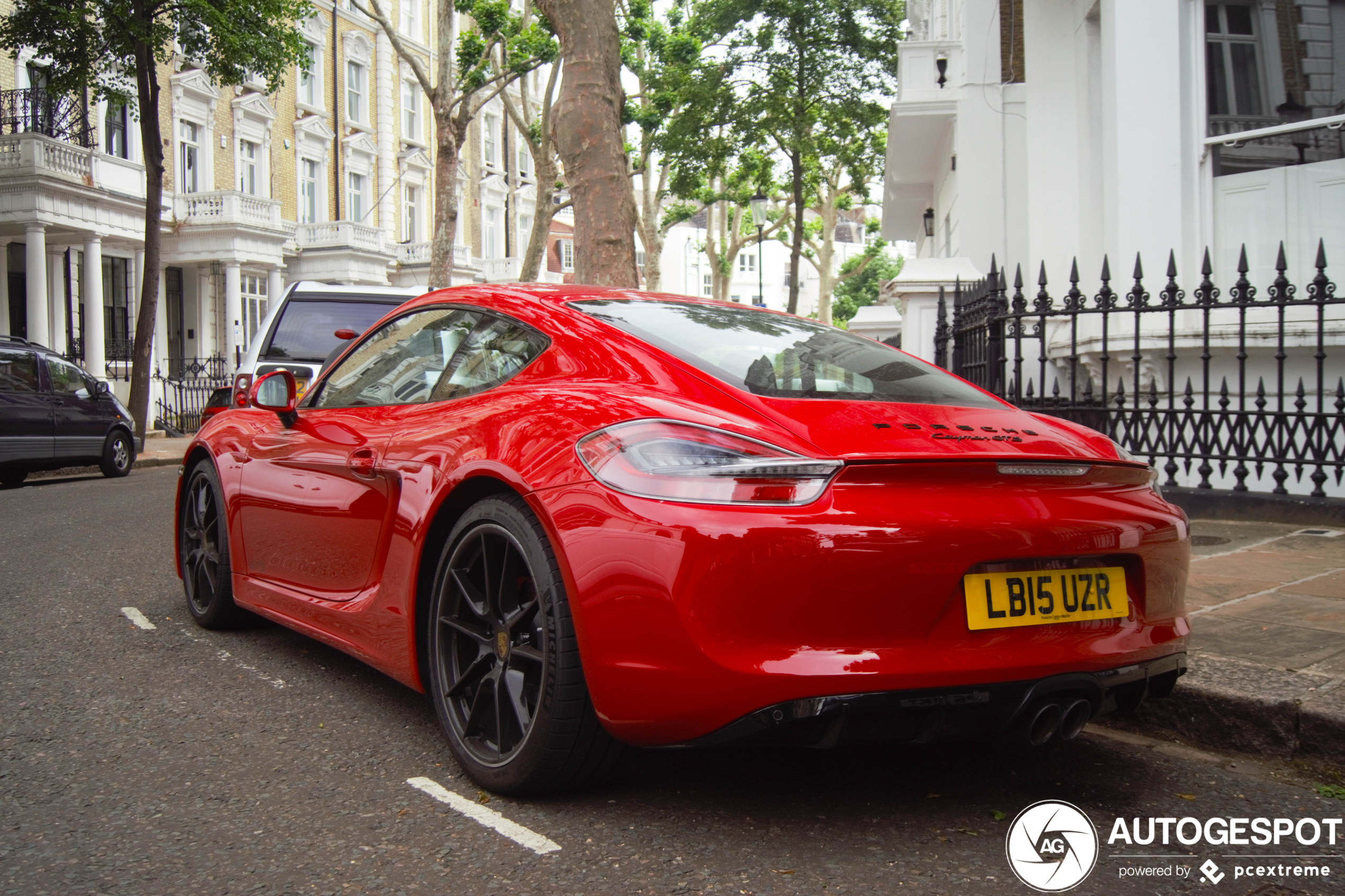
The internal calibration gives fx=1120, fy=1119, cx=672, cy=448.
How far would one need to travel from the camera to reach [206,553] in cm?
482

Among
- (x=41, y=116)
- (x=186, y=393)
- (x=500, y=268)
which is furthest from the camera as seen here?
(x=500, y=268)

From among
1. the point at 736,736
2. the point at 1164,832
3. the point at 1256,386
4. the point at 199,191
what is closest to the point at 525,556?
the point at 736,736

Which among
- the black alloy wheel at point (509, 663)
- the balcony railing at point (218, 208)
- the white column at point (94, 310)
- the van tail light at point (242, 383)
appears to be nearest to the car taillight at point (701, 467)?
the black alloy wheel at point (509, 663)

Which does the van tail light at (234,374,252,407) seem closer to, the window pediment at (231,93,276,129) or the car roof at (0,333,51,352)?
the car roof at (0,333,51,352)

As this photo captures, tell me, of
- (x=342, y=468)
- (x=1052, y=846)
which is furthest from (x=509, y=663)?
(x=1052, y=846)

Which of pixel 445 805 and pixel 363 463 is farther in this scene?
pixel 363 463

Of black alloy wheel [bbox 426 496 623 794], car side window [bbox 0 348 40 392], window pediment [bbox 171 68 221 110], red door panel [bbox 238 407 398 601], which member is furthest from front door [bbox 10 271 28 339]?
black alloy wheel [bbox 426 496 623 794]

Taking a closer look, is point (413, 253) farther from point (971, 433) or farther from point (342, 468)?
point (971, 433)

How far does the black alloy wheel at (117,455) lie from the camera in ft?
48.0

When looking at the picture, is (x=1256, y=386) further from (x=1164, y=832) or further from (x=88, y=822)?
(x=88, y=822)

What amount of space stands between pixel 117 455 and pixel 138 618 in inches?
431

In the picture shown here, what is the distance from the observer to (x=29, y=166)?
72.1 ft

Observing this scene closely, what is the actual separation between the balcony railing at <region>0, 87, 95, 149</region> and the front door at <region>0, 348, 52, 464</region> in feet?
37.8

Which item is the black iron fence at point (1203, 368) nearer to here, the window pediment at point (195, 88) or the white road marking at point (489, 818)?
the white road marking at point (489, 818)
